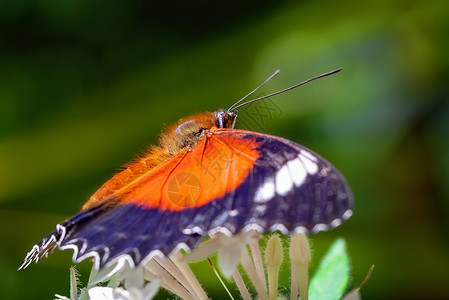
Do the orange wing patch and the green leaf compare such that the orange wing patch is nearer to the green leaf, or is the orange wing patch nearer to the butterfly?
the butterfly

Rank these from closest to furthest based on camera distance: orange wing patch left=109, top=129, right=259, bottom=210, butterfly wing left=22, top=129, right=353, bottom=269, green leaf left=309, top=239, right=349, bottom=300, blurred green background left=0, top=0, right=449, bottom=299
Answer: butterfly wing left=22, top=129, right=353, bottom=269
orange wing patch left=109, top=129, right=259, bottom=210
green leaf left=309, top=239, right=349, bottom=300
blurred green background left=0, top=0, right=449, bottom=299

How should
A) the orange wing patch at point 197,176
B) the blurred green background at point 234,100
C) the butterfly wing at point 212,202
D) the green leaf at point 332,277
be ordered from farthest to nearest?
1. the blurred green background at point 234,100
2. the green leaf at point 332,277
3. the orange wing patch at point 197,176
4. the butterfly wing at point 212,202

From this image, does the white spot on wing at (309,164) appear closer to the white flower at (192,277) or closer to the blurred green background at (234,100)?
the white flower at (192,277)

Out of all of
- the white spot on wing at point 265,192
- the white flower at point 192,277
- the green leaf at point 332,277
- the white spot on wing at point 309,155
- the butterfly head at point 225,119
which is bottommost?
the green leaf at point 332,277

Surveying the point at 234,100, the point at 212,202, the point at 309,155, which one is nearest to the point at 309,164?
the point at 309,155

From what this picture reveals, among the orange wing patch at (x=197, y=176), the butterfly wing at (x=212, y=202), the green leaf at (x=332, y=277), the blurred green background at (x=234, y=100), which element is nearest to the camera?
the butterfly wing at (x=212, y=202)

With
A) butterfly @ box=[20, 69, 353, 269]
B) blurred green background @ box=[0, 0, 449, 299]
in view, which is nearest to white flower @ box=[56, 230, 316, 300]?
butterfly @ box=[20, 69, 353, 269]

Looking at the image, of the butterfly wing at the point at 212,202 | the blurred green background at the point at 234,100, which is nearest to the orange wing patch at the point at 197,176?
the butterfly wing at the point at 212,202
